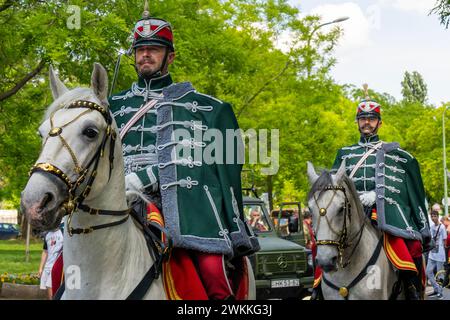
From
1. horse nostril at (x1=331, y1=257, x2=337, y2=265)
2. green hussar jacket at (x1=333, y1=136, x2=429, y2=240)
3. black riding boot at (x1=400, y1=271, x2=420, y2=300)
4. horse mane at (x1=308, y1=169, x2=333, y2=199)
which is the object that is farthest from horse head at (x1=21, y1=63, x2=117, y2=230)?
black riding boot at (x1=400, y1=271, x2=420, y2=300)

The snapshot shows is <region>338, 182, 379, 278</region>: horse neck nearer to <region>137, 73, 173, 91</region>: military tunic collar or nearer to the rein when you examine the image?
<region>137, 73, 173, 91</region>: military tunic collar

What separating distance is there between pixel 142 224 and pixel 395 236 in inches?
192

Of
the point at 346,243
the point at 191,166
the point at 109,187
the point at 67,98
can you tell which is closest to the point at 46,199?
the point at 109,187

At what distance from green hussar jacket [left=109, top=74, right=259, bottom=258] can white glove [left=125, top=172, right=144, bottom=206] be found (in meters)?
0.04

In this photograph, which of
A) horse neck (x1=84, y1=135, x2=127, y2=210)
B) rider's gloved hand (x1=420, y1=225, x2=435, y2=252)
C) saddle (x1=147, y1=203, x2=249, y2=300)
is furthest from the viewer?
rider's gloved hand (x1=420, y1=225, x2=435, y2=252)

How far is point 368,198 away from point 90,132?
580 cm

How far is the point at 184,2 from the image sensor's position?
→ 1973cm

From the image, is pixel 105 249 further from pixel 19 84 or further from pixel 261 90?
pixel 261 90

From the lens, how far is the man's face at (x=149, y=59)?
5.69 metres

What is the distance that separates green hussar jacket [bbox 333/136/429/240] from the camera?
9.23 m

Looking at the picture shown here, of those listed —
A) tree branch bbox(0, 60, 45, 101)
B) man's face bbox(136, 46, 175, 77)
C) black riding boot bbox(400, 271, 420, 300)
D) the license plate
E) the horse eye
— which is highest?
tree branch bbox(0, 60, 45, 101)

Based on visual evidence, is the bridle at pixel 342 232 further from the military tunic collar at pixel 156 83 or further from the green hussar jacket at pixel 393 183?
the military tunic collar at pixel 156 83

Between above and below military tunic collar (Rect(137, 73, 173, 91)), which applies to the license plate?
below
